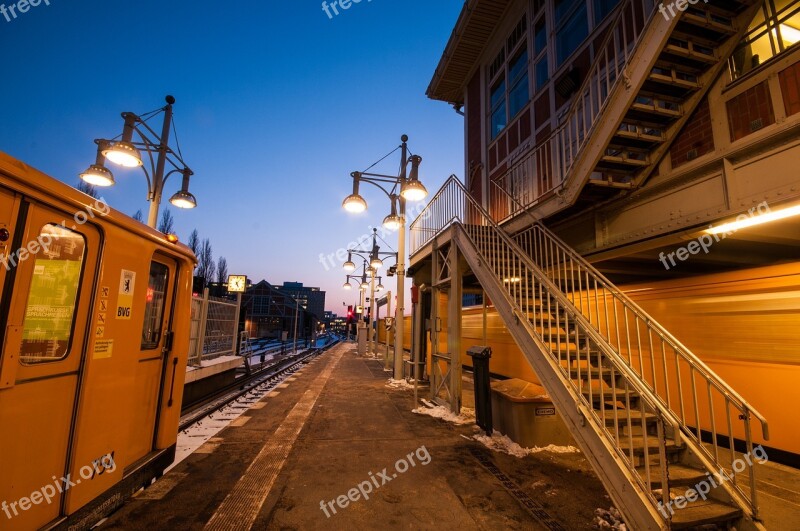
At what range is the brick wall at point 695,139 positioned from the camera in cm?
460

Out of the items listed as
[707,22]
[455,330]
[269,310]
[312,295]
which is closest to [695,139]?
[707,22]

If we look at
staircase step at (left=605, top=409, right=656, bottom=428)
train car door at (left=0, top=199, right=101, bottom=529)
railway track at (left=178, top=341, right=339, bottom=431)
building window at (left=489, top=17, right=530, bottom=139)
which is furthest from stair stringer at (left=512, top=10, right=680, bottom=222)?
railway track at (left=178, top=341, right=339, bottom=431)

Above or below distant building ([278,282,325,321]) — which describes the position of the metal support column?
below

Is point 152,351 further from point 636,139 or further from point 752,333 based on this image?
point 752,333

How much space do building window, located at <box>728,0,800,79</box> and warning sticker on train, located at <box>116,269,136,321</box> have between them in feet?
24.3

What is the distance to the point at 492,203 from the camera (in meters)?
12.0

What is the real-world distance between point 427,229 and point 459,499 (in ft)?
25.4

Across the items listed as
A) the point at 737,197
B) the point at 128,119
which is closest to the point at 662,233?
the point at 737,197

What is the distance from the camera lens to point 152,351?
3809 mm

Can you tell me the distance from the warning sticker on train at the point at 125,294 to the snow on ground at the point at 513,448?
5090 mm

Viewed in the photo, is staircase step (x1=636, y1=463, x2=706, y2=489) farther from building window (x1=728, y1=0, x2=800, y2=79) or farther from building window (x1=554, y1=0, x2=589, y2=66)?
building window (x1=554, y1=0, x2=589, y2=66)

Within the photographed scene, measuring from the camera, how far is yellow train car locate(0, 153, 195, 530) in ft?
7.45

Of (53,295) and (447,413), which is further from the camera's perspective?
(447,413)

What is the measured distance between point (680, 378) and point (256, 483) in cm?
660
